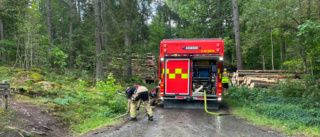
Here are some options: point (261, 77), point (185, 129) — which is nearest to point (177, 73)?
point (185, 129)

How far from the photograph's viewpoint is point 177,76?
1002 cm

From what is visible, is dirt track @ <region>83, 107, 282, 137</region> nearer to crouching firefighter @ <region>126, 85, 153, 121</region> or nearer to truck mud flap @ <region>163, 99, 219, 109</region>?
crouching firefighter @ <region>126, 85, 153, 121</region>

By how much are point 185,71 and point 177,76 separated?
428 mm

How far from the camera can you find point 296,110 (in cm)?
732

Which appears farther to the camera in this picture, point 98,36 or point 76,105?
point 98,36

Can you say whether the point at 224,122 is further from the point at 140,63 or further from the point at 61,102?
the point at 140,63

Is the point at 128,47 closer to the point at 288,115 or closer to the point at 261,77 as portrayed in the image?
the point at 261,77

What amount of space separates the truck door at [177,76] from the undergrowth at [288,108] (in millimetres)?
2416

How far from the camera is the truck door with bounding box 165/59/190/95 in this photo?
9945 millimetres

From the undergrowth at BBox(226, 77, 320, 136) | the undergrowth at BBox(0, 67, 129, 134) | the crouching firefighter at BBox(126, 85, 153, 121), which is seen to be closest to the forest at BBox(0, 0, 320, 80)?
the undergrowth at BBox(226, 77, 320, 136)

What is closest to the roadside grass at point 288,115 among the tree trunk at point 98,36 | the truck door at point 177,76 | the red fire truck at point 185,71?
the red fire truck at point 185,71

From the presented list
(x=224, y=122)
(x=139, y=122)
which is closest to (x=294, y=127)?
(x=224, y=122)

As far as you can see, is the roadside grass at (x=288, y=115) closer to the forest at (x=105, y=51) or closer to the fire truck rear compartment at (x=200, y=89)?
the forest at (x=105, y=51)

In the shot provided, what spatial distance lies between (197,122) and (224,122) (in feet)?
2.94
